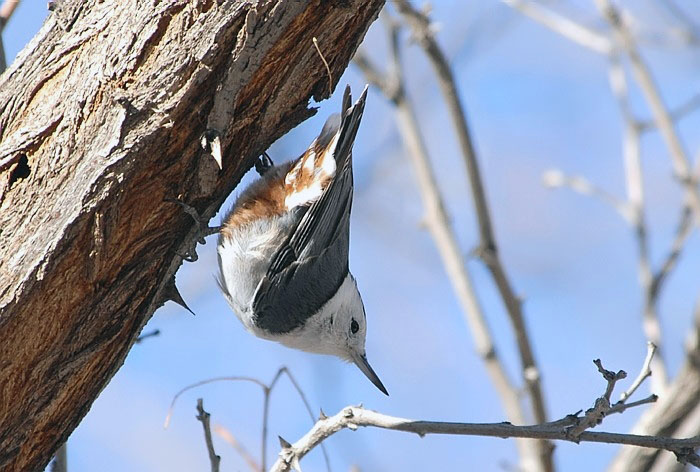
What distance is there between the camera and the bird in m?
2.86

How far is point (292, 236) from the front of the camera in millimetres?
2893

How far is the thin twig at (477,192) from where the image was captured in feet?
9.73

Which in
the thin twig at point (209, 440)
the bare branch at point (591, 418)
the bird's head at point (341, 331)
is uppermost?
the thin twig at point (209, 440)

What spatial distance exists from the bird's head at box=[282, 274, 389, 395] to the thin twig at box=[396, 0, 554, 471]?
1.75 ft

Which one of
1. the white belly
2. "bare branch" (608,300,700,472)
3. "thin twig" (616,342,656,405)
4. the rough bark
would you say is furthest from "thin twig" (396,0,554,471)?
"thin twig" (616,342,656,405)

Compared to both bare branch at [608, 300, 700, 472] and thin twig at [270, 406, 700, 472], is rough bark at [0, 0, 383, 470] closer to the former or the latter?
thin twig at [270, 406, 700, 472]

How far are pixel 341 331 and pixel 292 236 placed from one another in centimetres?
50

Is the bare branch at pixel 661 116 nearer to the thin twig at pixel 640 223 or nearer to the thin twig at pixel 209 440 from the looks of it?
the thin twig at pixel 640 223

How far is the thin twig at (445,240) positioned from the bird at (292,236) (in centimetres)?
38

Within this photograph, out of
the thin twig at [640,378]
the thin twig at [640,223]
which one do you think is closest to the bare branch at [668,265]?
the thin twig at [640,223]

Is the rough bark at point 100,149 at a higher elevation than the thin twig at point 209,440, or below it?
higher

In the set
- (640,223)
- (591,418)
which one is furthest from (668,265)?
(591,418)

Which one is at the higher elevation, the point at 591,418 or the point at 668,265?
the point at 591,418

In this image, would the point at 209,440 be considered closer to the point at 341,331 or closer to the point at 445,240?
the point at 341,331
